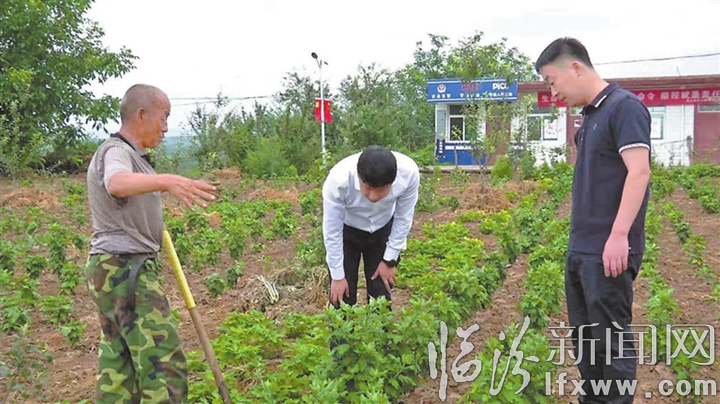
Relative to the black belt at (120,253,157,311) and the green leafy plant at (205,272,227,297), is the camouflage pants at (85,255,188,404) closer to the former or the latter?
the black belt at (120,253,157,311)

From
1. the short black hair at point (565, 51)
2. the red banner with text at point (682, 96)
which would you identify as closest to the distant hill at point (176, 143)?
the red banner with text at point (682, 96)

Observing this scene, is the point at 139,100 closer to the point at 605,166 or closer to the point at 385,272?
the point at 385,272

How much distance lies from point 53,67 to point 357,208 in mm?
17357

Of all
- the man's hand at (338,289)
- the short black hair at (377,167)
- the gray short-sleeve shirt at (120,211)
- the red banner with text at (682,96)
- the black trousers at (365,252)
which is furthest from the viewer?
the red banner with text at (682,96)

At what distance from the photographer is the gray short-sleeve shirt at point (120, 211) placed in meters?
3.11

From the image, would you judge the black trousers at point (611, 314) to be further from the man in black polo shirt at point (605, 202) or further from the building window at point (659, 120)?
the building window at point (659, 120)

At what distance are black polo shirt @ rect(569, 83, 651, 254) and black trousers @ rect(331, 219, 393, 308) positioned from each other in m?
1.22

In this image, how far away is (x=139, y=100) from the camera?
314 cm

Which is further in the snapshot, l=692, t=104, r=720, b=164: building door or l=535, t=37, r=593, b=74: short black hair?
l=692, t=104, r=720, b=164: building door

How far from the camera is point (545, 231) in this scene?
8742 millimetres

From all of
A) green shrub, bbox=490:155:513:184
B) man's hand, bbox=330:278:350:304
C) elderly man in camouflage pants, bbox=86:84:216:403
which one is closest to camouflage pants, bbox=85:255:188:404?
elderly man in camouflage pants, bbox=86:84:216:403

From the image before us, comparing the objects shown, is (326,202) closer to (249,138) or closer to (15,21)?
(15,21)

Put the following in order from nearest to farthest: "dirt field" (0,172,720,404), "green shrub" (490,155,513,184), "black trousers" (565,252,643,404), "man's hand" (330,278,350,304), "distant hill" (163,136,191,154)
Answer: "black trousers" (565,252,643,404) < "man's hand" (330,278,350,304) < "dirt field" (0,172,720,404) < "green shrub" (490,155,513,184) < "distant hill" (163,136,191,154)

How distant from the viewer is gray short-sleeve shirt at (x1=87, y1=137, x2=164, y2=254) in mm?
3113
